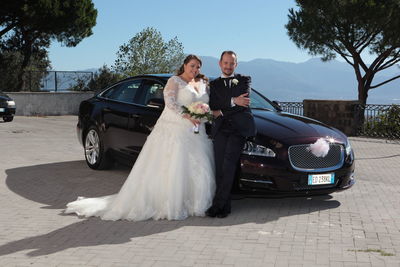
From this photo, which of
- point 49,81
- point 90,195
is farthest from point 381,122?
point 49,81

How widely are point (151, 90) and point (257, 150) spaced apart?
7.55 ft

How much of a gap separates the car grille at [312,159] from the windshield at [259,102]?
1.45 m

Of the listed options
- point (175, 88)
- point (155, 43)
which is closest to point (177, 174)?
point (175, 88)

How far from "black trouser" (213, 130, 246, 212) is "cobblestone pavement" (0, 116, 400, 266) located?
9.8 inches

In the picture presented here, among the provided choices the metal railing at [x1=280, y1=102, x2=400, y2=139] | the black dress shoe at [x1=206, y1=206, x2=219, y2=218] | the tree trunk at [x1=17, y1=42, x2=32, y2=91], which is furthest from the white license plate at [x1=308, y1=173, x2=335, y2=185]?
the tree trunk at [x1=17, y1=42, x2=32, y2=91]

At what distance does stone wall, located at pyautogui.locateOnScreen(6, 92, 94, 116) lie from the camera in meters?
26.7

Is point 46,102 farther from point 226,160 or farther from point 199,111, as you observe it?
point 226,160

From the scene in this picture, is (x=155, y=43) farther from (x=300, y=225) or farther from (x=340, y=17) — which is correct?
(x=300, y=225)

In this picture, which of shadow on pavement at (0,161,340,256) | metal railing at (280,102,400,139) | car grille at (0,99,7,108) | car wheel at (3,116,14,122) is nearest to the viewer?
shadow on pavement at (0,161,340,256)

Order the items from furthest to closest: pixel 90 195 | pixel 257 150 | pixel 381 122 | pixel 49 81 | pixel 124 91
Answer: pixel 49 81
pixel 381 122
pixel 124 91
pixel 90 195
pixel 257 150

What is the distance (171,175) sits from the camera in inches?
260

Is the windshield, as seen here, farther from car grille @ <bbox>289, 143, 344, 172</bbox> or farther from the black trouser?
the black trouser

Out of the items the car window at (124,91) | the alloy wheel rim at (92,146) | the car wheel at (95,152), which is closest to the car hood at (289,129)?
the car window at (124,91)

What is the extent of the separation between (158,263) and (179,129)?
2.23 metres
